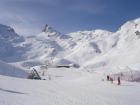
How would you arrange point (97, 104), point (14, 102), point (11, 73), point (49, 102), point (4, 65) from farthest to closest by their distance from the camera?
point (4, 65)
point (11, 73)
point (97, 104)
point (49, 102)
point (14, 102)

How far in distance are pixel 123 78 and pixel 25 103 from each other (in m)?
47.6

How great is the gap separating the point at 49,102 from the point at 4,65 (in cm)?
6775

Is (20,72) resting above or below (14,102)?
above

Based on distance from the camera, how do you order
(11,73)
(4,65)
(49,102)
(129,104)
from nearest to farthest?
(49,102) < (129,104) < (11,73) < (4,65)

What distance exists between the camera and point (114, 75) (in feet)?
228

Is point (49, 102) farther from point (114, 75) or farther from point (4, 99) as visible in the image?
point (114, 75)

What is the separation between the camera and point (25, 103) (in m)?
23.9

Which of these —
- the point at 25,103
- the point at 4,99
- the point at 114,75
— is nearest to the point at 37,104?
the point at 25,103

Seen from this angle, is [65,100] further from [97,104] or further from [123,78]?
[123,78]

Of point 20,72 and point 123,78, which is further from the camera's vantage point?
point 20,72

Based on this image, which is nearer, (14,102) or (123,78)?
(14,102)

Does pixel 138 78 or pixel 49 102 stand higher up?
pixel 138 78

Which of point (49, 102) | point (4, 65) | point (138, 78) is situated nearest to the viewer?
point (49, 102)

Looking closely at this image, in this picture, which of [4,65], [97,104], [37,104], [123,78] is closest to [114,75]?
[123,78]
